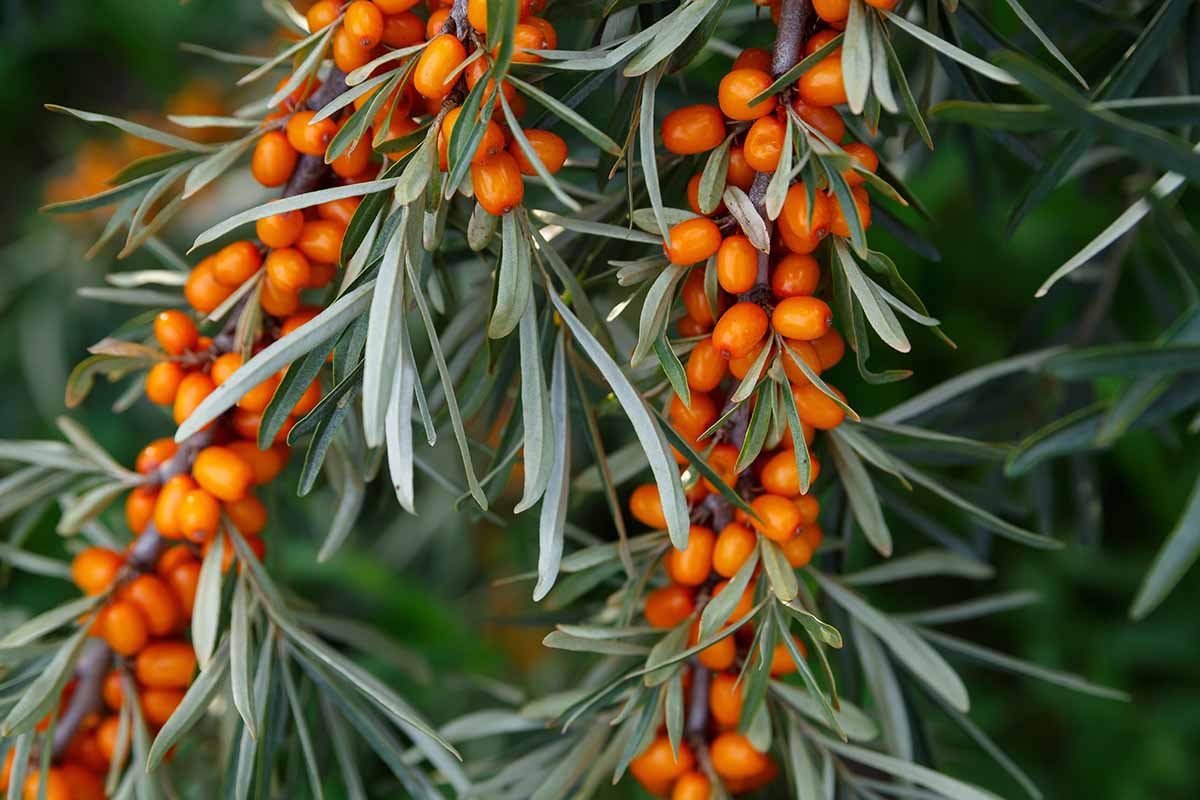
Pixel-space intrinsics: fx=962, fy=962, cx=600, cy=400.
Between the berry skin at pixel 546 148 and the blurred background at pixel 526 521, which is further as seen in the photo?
the blurred background at pixel 526 521

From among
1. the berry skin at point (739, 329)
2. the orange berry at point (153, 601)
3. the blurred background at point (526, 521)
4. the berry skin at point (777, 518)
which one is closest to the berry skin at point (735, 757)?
the berry skin at point (777, 518)

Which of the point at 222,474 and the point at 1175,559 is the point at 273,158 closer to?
the point at 222,474

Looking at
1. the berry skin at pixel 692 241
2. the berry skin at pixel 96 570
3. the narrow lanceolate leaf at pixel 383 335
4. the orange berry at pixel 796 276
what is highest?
the berry skin at pixel 692 241

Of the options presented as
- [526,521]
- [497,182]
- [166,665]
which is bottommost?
[526,521]

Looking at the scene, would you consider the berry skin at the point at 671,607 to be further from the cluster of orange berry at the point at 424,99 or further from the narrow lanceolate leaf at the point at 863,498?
the cluster of orange berry at the point at 424,99

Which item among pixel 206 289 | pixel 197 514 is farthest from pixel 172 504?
pixel 206 289

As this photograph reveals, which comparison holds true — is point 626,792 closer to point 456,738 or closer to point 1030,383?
point 456,738

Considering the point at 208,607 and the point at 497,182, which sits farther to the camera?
the point at 208,607
